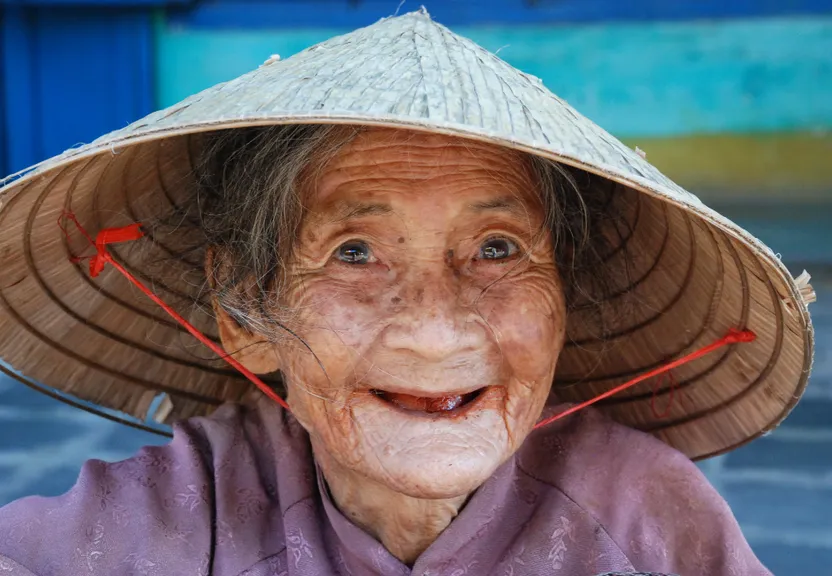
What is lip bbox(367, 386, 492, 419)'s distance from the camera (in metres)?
1.41

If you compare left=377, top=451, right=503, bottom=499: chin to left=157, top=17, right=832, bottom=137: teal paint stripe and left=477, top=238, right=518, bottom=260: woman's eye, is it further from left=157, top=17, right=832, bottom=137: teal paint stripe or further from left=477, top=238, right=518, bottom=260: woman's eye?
left=157, top=17, right=832, bottom=137: teal paint stripe

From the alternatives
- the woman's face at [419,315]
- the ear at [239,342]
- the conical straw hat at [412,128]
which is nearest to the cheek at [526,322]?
the woman's face at [419,315]

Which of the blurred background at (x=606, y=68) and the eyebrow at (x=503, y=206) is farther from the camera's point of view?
the blurred background at (x=606, y=68)

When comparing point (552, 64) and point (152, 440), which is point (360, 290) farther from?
point (552, 64)

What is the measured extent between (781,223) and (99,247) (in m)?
4.59

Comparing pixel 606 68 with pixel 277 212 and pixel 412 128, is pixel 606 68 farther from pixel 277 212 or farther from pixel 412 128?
pixel 412 128

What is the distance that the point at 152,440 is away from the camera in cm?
374

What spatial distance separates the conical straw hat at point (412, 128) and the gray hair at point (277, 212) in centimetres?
6

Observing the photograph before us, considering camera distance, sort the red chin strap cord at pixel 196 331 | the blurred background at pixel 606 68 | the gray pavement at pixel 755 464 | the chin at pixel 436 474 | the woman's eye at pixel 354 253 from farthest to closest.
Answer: the blurred background at pixel 606 68 → the gray pavement at pixel 755 464 → the red chin strap cord at pixel 196 331 → the woman's eye at pixel 354 253 → the chin at pixel 436 474

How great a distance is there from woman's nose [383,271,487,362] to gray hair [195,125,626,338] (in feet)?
0.73

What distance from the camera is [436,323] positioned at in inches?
54.8

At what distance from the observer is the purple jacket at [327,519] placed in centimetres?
155

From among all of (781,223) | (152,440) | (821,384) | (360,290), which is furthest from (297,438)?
(781,223)

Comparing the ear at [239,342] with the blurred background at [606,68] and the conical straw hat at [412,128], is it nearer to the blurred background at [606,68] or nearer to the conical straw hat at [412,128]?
the conical straw hat at [412,128]
